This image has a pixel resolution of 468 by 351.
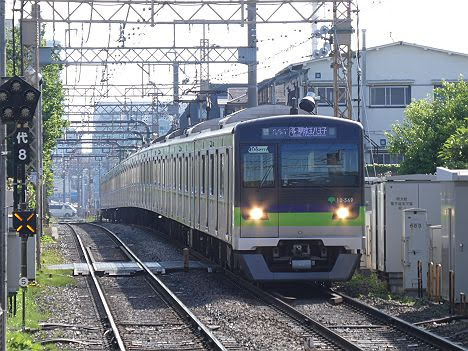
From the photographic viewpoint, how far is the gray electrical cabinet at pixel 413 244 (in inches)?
686

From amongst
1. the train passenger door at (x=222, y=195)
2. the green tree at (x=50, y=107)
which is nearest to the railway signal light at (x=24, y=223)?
the train passenger door at (x=222, y=195)

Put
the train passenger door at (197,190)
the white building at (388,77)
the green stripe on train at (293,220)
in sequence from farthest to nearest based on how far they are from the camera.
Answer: the white building at (388,77)
the train passenger door at (197,190)
the green stripe on train at (293,220)

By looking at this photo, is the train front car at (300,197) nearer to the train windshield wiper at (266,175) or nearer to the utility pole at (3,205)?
the train windshield wiper at (266,175)

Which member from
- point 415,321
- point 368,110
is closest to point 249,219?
point 415,321

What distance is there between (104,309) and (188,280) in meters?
4.37

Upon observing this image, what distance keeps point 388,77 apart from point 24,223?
38805 millimetres

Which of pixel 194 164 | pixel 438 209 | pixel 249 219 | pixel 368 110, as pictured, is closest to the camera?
pixel 249 219

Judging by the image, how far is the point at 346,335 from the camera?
13.4 metres

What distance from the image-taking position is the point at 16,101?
11734 millimetres

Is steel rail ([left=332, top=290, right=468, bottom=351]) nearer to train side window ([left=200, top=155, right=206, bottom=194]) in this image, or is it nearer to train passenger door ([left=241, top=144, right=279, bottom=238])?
train passenger door ([left=241, top=144, right=279, bottom=238])

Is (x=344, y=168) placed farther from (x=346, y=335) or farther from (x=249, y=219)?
(x=346, y=335)

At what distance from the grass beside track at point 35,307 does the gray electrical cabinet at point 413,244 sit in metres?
5.34

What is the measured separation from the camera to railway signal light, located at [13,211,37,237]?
45.7ft

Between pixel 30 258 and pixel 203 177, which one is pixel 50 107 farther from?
pixel 30 258
